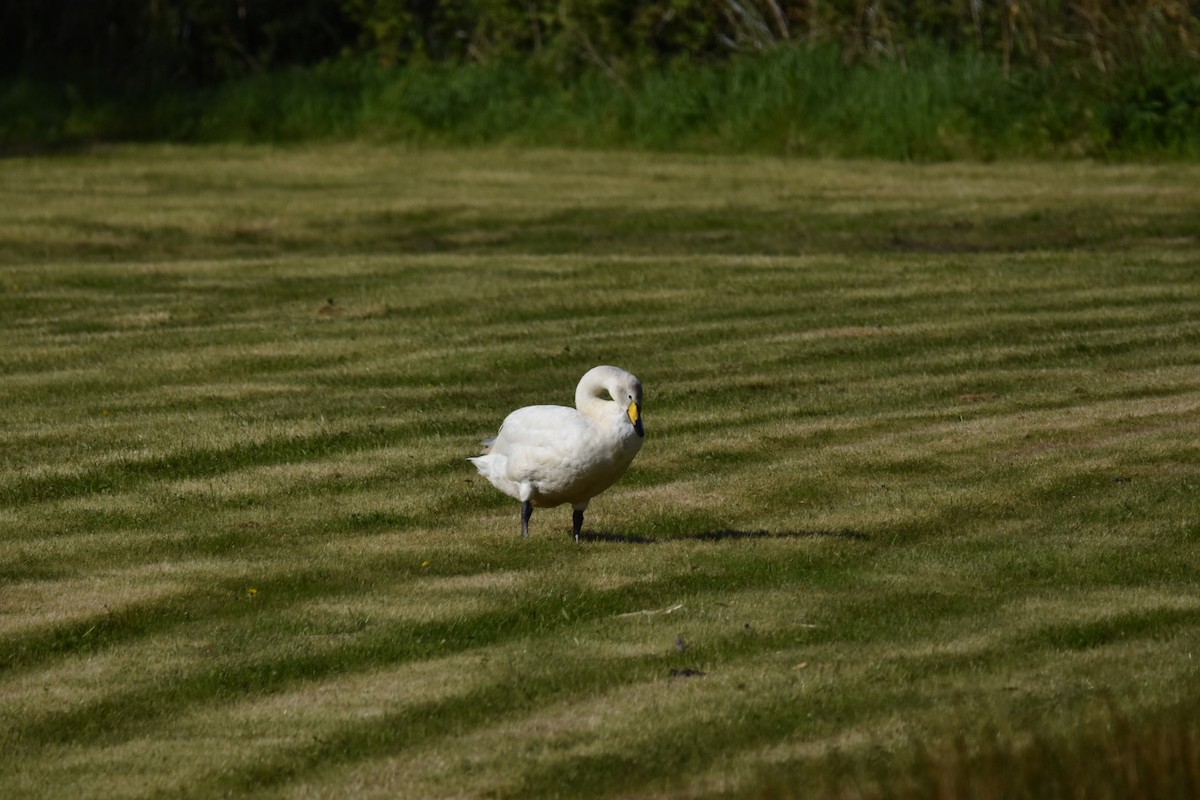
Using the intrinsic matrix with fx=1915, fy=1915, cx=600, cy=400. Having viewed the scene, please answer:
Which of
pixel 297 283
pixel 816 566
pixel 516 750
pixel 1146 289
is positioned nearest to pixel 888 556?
pixel 816 566

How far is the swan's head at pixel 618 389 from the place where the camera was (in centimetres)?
817

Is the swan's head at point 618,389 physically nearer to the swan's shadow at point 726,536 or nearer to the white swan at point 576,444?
the white swan at point 576,444

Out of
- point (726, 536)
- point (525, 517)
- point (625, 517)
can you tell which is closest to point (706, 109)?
point (625, 517)

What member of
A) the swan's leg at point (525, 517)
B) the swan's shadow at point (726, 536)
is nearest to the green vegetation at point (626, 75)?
the swan's shadow at point (726, 536)

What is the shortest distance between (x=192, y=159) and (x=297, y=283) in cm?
1007

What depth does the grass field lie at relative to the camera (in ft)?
20.2

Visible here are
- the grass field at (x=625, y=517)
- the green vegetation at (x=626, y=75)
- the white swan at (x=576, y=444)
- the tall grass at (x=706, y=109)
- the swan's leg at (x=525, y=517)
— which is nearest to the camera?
the grass field at (x=625, y=517)

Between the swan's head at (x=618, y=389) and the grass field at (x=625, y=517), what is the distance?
676mm

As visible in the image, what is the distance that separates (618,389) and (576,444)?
1.06 ft

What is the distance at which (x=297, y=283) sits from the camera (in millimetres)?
17609

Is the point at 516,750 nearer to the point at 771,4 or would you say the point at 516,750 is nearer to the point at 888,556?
the point at 888,556

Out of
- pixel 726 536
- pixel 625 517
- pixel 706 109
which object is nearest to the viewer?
pixel 726 536

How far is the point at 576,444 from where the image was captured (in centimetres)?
815

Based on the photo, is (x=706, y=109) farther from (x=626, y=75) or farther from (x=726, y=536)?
(x=726, y=536)
